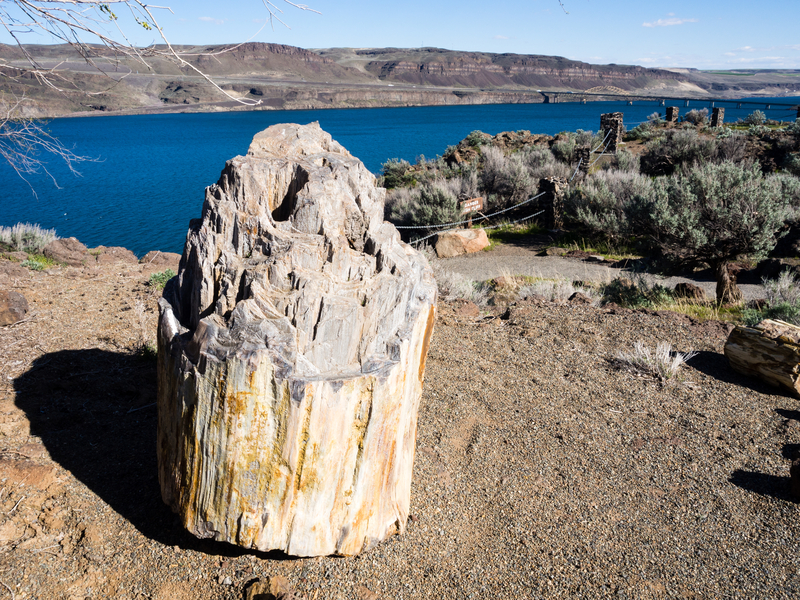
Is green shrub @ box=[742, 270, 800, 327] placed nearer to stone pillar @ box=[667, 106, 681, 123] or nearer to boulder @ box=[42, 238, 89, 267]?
boulder @ box=[42, 238, 89, 267]

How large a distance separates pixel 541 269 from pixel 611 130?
48.4 feet

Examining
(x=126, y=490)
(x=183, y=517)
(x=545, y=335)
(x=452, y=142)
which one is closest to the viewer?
(x=183, y=517)

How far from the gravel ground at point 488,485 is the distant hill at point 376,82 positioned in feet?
292

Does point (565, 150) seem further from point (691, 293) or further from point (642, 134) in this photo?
point (691, 293)

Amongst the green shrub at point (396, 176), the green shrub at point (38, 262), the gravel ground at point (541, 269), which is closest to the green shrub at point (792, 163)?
the gravel ground at point (541, 269)

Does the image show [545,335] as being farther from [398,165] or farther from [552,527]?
[398,165]

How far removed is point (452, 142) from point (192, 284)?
4998 centimetres

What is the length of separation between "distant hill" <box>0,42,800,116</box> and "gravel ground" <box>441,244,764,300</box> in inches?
3325

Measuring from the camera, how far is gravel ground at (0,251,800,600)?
8.54 feet

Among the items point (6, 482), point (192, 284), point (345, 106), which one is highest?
point (345, 106)

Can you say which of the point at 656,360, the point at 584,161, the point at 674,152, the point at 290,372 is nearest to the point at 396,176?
the point at 584,161

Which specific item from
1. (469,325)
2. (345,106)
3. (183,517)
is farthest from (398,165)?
(345,106)

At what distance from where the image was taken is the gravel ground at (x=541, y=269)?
29.8 ft

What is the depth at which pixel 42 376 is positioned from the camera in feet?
14.0
